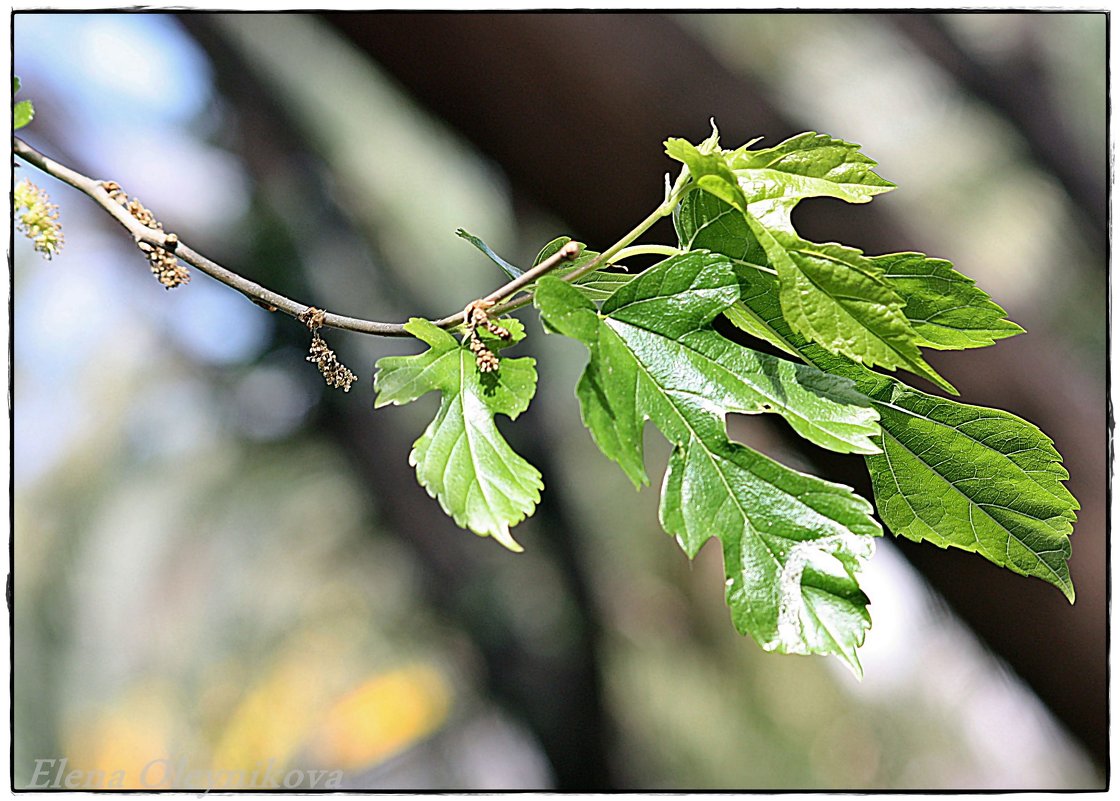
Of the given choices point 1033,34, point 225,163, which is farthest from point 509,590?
point 1033,34

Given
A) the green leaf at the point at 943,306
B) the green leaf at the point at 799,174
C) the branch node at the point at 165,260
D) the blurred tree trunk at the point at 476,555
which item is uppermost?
the green leaf at the point at 799,174

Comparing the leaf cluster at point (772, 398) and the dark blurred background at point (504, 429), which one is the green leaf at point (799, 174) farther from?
the dark blurred background at point (504, 429)

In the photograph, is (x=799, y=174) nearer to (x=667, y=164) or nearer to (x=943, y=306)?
(x=943, y=306)

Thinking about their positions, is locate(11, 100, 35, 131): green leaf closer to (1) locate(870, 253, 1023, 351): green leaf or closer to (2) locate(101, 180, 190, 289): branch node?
(2) locate(101, 180, 190, 289): branch node

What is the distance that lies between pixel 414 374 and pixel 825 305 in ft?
0.32

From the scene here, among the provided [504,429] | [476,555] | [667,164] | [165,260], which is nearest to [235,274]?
[165,260]

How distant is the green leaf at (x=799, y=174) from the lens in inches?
7.2

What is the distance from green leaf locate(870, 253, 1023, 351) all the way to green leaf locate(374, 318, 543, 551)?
91 mm

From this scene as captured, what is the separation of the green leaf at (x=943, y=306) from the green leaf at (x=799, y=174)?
2 cm

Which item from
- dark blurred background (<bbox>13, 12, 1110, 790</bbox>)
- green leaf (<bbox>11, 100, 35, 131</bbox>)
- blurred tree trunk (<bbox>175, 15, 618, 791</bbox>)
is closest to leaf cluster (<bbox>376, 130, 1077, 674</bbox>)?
green leaf (<bbox>11, 100, 35, 131</bbox>)

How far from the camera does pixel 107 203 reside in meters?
0.22

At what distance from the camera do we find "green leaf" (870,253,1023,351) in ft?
0.65

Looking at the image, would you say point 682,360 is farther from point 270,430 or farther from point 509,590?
point 270,430

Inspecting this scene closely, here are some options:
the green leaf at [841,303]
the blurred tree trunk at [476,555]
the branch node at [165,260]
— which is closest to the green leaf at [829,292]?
the green leaf at [841,303]
